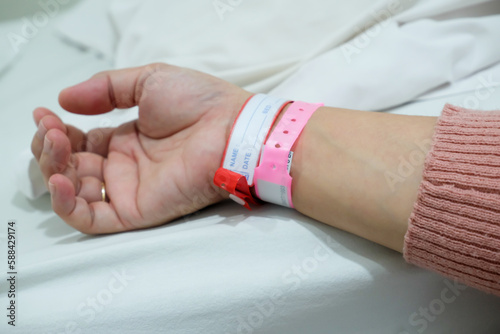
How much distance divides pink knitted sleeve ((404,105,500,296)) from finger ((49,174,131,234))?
1.68 feet

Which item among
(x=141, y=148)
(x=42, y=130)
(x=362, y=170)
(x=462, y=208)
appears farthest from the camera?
(x=141, y=148)

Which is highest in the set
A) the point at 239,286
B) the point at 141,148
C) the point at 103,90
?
the point at 103,90

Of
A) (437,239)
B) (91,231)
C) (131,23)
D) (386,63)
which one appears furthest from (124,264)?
(131,23)

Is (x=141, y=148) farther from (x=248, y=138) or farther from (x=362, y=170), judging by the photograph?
(x=362, y=170)

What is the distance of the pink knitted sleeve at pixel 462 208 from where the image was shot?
533mm

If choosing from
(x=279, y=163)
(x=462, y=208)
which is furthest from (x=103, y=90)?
(x=462, y=208)

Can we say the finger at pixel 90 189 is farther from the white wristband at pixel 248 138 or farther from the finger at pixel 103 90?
the white wristband at pixel 248 138

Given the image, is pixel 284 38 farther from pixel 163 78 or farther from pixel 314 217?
pixel 314 217

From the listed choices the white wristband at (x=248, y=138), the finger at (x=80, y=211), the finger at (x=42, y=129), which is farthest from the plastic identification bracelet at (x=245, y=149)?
the finger at (x=42, y=129)

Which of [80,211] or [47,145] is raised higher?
[47,145]

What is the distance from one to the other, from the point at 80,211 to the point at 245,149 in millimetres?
314

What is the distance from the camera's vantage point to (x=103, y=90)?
0.81m

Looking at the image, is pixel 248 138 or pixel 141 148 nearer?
pixel 248 138

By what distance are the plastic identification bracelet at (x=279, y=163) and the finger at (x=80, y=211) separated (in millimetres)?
275
